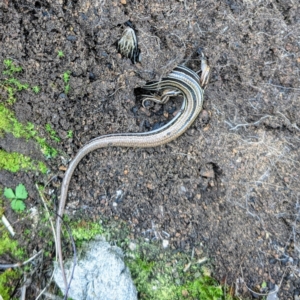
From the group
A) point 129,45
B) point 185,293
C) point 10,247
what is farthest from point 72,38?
point 185,293

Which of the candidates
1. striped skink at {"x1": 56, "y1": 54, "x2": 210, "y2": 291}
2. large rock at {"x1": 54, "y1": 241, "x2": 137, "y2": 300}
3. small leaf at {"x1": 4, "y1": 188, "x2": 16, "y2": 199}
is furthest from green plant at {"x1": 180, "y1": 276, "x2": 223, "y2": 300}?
small leaf at {"x1": 4, "y1": 188, "x2": 16, "y2": 199}

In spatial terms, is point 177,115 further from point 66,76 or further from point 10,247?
point 10,247

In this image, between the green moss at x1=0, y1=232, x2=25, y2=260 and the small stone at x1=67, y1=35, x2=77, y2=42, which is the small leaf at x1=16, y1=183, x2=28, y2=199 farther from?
the small stone at x1=67, y1=35, x2=77, y2=42

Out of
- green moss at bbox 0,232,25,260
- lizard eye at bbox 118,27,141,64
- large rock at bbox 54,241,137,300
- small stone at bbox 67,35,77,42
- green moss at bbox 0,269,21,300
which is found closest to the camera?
green moss at bbox 0,269,21,300

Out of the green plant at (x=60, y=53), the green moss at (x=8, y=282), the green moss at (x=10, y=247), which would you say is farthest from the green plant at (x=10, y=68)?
the green moss at (x=8, y=282)

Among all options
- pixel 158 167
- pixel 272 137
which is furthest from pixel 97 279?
pixel 272 137

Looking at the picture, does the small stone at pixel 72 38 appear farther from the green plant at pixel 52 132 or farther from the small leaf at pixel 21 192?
the small leaf at pixel 21 192

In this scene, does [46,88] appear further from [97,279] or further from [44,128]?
[97,279]
